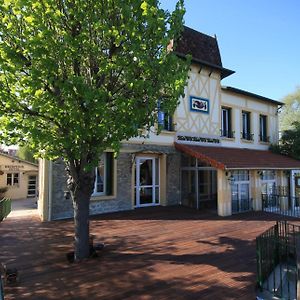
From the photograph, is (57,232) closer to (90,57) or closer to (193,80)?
(90,57)

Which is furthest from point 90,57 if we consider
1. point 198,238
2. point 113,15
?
point 198,238

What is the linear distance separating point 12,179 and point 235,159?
20.1m

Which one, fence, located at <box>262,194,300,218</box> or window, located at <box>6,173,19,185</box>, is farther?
window, located at <box>6,173,19,185</box>

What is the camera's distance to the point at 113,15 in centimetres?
566

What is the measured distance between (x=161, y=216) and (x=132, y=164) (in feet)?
8.88

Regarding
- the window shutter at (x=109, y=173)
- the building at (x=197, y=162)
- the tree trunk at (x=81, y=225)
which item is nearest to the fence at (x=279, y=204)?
the building at (x=197, y=162)

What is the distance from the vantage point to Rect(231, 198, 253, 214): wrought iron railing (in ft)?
40.8

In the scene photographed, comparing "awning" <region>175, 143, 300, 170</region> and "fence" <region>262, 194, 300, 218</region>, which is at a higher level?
"awning" <region>175, 143, 300, 170</region>

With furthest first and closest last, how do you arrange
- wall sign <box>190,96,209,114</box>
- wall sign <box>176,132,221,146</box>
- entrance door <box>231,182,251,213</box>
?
wall sign <box>190,96,209,114</box>, wall sign <box>176,132,221,146</box>, entrance door <box>231,182,251,213</box>

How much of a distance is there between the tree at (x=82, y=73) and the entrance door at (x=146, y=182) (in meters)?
6.52

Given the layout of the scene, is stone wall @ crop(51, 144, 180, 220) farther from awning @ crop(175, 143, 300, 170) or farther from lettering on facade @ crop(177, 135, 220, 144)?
awning @ crop(175, 143, 300, 170)

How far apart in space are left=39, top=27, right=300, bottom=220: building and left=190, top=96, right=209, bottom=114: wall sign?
0.02 m

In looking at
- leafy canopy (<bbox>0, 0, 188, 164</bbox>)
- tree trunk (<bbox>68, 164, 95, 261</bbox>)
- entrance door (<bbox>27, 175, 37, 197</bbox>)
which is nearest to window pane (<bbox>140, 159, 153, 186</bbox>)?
tree trunk (<bbox>68, 164, 95, 261</bbox>)

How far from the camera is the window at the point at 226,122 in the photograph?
1561cm
